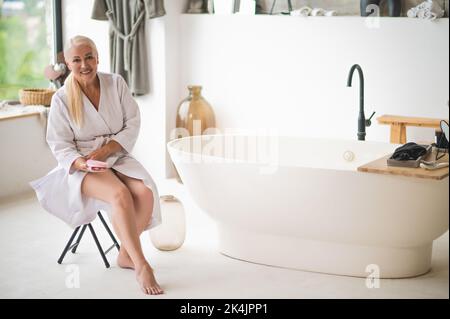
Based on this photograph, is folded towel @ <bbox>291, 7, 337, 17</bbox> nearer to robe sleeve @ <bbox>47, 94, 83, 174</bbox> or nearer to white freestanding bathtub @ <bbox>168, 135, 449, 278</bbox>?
white freestanding bathtub @ <bbox>168, 135, 449, 278</bbox>

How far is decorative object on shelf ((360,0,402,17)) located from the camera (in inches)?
188

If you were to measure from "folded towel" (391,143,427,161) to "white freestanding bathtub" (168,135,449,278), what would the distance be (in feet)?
0.37

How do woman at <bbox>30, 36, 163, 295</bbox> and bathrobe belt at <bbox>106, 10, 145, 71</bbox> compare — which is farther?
bathrobe belt at <bbox>106, 10, 145, 71</bbox>

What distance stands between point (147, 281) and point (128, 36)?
2.46m

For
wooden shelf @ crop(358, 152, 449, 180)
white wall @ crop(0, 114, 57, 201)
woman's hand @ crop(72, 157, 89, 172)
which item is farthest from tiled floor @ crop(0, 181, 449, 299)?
Answer: white wall @ crop(0, 114, 57, 201)

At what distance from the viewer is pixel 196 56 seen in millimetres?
5621

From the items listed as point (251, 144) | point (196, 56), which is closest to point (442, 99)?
point (251, 144)

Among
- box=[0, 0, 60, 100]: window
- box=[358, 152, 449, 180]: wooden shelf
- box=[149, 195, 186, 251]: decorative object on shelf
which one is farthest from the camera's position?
box=[0, 0, 60, 100]: window

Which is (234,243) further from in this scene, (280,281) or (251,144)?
(251,144)

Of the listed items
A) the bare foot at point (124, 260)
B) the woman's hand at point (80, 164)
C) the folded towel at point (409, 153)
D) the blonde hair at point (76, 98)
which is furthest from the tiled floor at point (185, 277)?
the blonde hair at point (76, 98)

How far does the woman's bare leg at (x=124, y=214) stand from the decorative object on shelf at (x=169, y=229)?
0.44 m

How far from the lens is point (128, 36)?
5453 mm

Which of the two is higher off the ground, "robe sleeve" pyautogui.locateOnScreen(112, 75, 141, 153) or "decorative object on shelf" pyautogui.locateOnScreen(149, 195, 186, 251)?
"robe sleeve" pyautogui.locateOnScreen(112, 75, 141, 153)

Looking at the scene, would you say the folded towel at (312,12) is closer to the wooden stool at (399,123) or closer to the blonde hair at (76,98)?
the wooden stool at (399,123)
